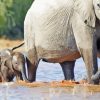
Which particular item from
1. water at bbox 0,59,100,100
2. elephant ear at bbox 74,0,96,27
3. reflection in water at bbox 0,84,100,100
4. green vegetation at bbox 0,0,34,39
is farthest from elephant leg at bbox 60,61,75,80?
green vegetation at bbox 0,0,34,39

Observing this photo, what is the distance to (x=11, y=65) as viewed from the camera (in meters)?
14.4

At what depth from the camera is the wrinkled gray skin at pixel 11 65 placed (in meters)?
14.2

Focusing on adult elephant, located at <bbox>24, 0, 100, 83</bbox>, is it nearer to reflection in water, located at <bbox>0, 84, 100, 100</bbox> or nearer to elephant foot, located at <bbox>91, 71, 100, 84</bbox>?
elephant foot, located at <bbox>91, 71, 100, 84</bbox>

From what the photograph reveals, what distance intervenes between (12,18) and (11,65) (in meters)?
21.0

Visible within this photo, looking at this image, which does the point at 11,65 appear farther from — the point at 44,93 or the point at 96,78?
the point at 96,78

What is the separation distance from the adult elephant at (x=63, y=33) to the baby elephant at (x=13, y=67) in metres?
0.16

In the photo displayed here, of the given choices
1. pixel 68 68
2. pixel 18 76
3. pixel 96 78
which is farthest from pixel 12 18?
pixel 96 78

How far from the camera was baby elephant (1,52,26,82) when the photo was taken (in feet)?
46.4

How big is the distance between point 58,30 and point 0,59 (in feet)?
6.31

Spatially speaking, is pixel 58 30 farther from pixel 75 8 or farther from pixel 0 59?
pixel 0 59

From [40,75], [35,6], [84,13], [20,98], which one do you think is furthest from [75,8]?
[40,75]

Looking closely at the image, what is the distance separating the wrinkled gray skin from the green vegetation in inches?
775

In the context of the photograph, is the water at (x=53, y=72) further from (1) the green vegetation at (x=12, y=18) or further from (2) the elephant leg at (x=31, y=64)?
(1) the green vegetation at (x=12, y=18)

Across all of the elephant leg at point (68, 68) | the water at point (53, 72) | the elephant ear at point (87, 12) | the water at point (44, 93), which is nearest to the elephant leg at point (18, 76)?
the water at point (44, 93)
